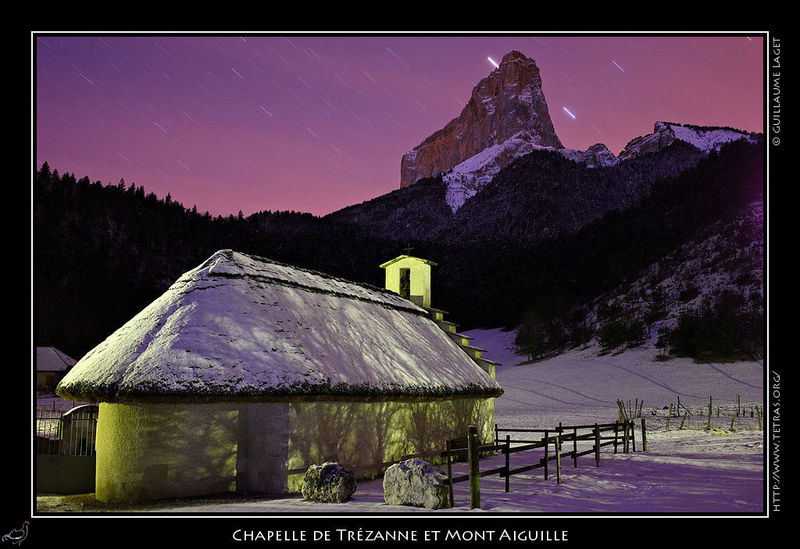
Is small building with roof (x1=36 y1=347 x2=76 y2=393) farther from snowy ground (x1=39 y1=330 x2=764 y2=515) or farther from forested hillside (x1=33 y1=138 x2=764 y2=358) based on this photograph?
snowy ground (x1=39 y1=330 x2=764 y2=515)

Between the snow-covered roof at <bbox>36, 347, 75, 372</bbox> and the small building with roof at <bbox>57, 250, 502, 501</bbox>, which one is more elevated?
the small building with roof at <bbox>57, 250, 502, 501</bbox>

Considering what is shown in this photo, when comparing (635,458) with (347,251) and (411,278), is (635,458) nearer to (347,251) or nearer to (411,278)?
(411,278)

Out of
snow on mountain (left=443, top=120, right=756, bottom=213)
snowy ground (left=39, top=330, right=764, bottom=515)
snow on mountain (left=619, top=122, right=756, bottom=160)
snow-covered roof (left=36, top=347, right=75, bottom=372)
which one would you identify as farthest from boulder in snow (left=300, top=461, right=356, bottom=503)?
snow on mountain (left=443, top=120, right=756, bottom=213)

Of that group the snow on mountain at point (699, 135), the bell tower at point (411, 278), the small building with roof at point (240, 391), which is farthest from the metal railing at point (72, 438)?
the snow on mountain at point (699, 135)

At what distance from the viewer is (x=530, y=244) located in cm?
11762

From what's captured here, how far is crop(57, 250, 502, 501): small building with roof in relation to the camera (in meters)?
11.7

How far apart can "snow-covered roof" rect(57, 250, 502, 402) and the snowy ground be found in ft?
7.04

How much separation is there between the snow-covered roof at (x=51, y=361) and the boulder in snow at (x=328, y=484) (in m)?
49.9

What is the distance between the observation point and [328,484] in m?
11.0
